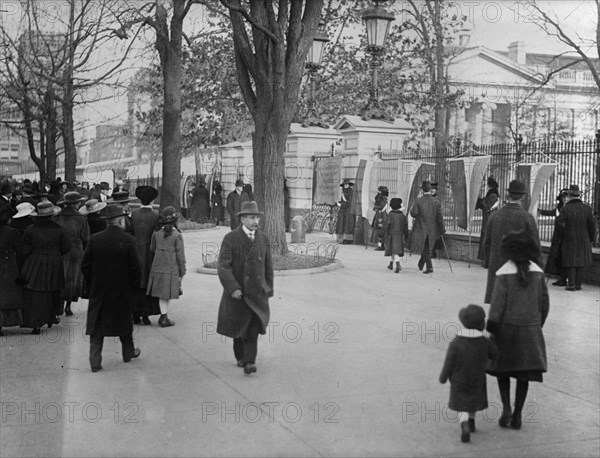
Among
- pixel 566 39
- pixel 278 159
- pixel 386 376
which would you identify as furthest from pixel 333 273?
pixel 566 39

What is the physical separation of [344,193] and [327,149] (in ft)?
14.2

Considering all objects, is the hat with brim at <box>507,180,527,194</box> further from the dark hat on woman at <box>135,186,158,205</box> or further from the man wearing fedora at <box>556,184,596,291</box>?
the man wearing fedora at <box>556,184,596,291</box>

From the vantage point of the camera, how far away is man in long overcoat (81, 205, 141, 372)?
8586 mm

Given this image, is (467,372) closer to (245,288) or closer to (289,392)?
(289,392)

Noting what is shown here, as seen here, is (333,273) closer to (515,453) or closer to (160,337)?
(160,337)

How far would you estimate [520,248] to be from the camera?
6.62 m

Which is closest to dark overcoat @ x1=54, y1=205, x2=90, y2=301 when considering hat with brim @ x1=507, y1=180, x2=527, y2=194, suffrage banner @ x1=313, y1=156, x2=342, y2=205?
hat with brim @ x1=507, y1=180, x2=527, y2=194

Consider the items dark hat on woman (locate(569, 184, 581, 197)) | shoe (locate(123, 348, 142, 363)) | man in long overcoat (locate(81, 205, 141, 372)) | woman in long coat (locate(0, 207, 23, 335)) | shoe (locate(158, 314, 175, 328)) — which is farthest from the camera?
dark hat on woman (locate(569, 184, 581, 197))

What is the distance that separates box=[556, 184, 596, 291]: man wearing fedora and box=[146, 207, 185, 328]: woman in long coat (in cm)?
690

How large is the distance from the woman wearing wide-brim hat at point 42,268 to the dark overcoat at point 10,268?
9 centimetres

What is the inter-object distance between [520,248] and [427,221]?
402 inches

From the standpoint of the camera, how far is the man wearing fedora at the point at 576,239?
14.5m

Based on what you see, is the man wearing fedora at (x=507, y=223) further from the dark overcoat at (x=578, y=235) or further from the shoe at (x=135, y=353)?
the dark overcoat at (x=578, y=235)

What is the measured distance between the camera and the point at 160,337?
33.4ft
